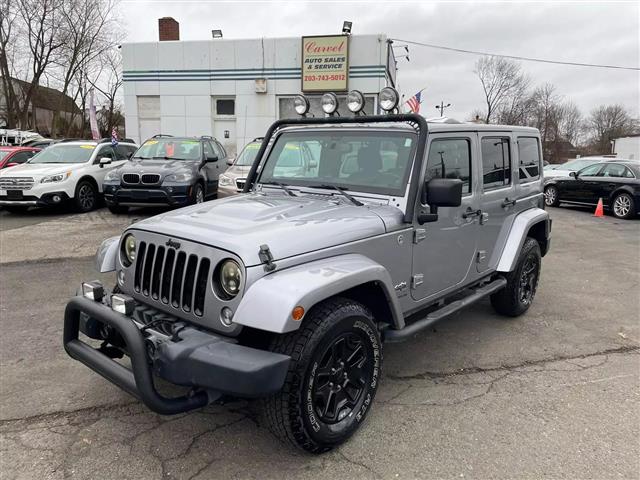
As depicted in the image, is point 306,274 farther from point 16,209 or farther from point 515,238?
point 16,209

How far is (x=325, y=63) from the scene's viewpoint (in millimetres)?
18938

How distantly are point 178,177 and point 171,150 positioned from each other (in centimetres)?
148

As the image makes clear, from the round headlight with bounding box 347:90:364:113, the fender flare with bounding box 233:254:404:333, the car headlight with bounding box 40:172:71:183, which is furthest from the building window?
the fender flare with bounding box 233:254:404:333

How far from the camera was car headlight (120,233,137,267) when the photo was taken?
3.28 metres

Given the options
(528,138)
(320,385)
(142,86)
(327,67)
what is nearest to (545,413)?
(320,385)

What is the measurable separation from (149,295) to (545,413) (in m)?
2.74

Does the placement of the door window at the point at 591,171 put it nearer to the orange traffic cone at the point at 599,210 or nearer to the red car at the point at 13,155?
the orange traffic cone at the point at 599,210

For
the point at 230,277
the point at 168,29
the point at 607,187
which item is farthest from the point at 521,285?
the point at 168,29

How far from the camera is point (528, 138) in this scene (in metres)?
5.31

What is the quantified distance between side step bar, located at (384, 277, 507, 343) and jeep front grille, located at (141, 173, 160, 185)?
7404mm

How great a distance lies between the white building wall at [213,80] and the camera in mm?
19344

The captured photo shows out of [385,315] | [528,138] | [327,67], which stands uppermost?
[327,67]

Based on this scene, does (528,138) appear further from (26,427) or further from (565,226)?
(565,226)

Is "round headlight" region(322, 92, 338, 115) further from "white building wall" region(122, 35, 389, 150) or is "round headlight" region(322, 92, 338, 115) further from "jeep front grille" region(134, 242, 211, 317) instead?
"white building wall" region(122, 35, 389, 150)
